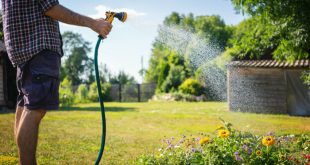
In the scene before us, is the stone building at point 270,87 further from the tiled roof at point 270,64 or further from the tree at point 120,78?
the tree at point 120,78

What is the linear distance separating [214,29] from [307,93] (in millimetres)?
30360

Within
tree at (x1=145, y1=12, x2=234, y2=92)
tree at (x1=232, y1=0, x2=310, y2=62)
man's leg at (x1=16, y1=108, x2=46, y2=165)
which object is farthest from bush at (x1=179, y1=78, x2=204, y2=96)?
man's leg at (x1=16, y1=108, x2=46, y2=165)

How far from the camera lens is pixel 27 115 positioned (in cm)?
261

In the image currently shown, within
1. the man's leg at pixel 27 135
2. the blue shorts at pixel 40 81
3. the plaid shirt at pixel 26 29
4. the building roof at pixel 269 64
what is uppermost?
the building roof at pixel 269 64

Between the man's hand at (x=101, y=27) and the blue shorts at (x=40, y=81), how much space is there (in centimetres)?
34

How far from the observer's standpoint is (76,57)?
6294 cm

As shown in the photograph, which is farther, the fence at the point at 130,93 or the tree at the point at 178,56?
the fence at the point at 130,93

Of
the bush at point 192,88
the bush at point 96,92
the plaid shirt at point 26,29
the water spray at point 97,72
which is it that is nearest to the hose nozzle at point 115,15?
the water spray at point 97,72

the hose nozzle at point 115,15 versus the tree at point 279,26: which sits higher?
the tree at point 279,26

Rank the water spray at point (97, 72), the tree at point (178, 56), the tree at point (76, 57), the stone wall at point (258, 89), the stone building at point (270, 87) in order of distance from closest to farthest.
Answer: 1. the water spray at point (97, 72)
2. the stone building at point (270, 87)
3. the stone wall at point (258, 89)
4. the tree at point (178, 56)
5. the tree at point (76, 57)

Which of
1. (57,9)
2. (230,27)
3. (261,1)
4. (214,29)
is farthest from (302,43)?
(230,27)

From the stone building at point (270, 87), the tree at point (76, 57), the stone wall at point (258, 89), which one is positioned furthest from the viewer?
the tree at point (76, 57)

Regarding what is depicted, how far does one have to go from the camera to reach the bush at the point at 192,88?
2831 centimetres

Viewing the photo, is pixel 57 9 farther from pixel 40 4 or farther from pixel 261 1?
pixel 261 1
